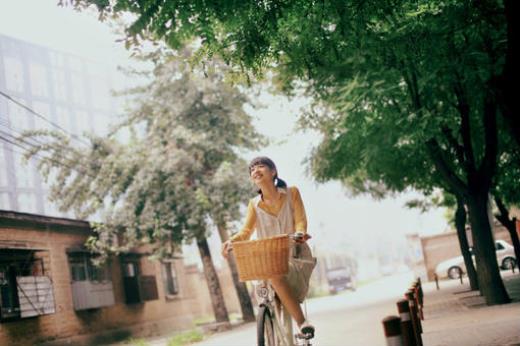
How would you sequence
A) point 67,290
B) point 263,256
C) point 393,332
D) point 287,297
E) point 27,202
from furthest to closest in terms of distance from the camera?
point 27,202
point 67,290
point 287,297
point 263,256
point 393,332

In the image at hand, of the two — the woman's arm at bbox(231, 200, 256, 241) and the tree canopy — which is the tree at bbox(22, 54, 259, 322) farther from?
the woman's arm at bbox(231, 200, 256, 241)

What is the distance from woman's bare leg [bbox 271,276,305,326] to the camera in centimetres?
536

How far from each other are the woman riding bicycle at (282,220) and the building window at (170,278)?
92.0ft

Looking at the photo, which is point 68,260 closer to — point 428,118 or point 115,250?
point 115,250

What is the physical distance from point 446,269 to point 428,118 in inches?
944

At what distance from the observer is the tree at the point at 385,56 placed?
6.42m

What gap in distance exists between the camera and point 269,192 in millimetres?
5824

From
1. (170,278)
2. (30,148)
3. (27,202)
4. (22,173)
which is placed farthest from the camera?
(170,278)

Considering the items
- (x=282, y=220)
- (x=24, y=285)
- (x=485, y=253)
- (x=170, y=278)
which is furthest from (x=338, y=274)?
(x=282, y=220)

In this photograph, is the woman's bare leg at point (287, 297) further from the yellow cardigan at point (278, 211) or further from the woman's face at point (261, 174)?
the woman's face at point (261, 174)

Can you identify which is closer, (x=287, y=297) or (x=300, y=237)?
(x=300, y=237)

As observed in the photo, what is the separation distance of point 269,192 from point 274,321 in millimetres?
1163

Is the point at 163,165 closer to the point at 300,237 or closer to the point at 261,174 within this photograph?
the point at 261,174

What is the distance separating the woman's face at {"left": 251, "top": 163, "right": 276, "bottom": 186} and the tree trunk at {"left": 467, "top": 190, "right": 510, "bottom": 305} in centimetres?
830
